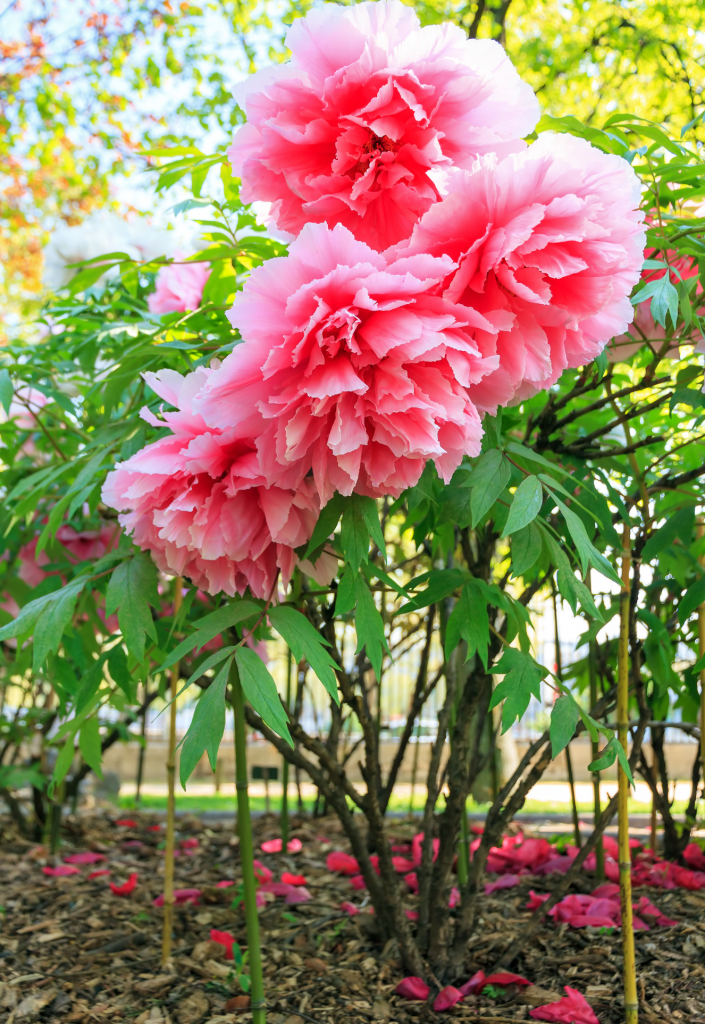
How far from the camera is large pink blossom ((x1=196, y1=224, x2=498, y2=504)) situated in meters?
0.84

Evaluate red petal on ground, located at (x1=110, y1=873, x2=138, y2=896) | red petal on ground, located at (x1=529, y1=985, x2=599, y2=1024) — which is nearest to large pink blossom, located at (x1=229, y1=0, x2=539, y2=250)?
red petal on ground, located at (x1=529, y1=985, x2=599, y2=1024)

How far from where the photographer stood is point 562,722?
1.19 metres

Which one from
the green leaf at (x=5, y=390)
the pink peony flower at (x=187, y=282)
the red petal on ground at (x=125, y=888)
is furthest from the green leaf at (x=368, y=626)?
the red petal on ground at (x=125, y=888)

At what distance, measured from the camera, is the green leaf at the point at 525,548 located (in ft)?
3.61

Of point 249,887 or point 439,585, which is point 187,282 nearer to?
point 439,585

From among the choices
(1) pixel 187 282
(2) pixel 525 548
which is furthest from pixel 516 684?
(1) pixel 187 282

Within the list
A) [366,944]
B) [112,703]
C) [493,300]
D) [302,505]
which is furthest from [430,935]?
[493,300]

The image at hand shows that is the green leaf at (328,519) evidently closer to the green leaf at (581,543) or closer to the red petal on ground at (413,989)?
the green leaf at (581,543)

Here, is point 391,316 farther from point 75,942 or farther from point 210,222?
point 75,942

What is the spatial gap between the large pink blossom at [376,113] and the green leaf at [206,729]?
60cm

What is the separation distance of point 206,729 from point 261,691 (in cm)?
8

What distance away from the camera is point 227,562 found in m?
1.10

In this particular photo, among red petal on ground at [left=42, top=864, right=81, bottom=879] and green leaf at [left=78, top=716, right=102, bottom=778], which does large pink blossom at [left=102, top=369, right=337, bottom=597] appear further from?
red petal on ground at [left=42, top=864, right=81, bottom=879]

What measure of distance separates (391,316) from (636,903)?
209 cm
